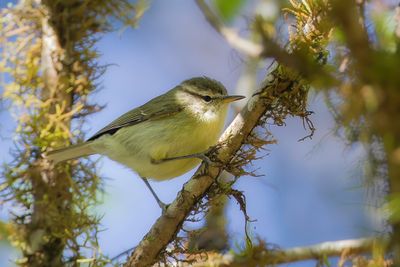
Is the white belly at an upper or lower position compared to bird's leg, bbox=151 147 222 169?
upper

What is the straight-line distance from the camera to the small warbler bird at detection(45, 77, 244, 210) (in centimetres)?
396

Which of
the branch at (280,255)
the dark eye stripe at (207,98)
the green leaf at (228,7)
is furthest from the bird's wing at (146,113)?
the green leaf at (228,7)

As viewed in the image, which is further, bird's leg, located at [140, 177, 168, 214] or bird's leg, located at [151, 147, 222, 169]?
bird's leg, located at [140, 177, 168, 214]

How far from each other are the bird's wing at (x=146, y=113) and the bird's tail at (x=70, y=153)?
0.73 feet

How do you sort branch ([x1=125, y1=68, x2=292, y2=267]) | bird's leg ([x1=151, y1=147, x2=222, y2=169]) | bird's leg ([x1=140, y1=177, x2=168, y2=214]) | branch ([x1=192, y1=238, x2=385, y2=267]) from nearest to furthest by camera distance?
1. branch ([x1=192, y1=238, x2=385, y2=267])
2. branch ([x1=125, y1=68, x2=292, y2=267])
3. bird's leg ([x1=151, y1=147, x2=222, y2=169])
4. bird's leg ([x1=140, y1=177, x2=168, y2=214])

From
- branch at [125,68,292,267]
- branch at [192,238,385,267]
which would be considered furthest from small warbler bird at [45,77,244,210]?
branch at [192,238,385,267]

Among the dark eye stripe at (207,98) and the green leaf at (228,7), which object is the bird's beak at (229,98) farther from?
the green leaf at (228,7)

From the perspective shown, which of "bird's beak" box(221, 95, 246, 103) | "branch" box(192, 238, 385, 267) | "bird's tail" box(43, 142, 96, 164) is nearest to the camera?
"branch" box(192, 238, 385, 267)

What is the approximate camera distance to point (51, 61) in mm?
3777

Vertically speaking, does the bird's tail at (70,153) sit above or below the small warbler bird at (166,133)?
below

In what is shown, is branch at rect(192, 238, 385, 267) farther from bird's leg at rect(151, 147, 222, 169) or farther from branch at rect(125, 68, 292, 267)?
bird's leg at rect(151, 147, 222, 169)

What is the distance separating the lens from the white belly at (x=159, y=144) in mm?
A: 3965

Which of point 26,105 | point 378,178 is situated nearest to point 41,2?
point 26,105

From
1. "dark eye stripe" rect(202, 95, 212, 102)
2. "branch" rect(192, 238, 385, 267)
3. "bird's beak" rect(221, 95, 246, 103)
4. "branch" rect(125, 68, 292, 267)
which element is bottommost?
"branch" rect(192, 238, 385, 267)
